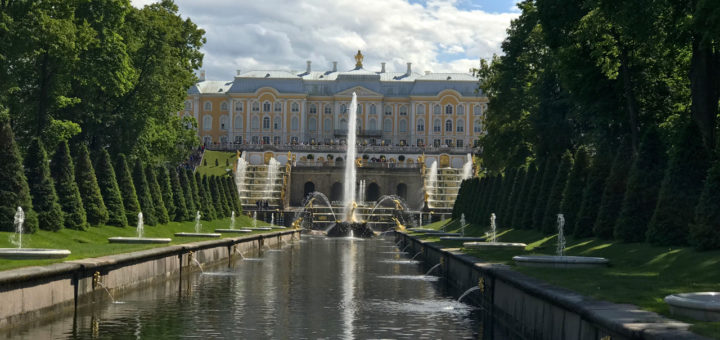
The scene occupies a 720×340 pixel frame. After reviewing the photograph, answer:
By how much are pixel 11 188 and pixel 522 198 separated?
779 inches

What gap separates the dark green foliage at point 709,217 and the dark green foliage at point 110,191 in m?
21.8

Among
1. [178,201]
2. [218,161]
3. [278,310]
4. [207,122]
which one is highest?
[207,122]

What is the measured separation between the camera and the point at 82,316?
1530 centimetres

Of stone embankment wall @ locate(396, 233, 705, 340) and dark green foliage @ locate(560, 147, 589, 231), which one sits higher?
dark green foliage @ locate(560, 147, 589, 231)

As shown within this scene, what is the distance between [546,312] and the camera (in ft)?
42.3

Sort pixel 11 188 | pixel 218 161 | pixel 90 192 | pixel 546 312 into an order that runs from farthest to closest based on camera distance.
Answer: pixel 218 161
pixel 90 192
pixel 11 188
pixel 546 312

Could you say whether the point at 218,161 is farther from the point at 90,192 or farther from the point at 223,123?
the point at 90,192

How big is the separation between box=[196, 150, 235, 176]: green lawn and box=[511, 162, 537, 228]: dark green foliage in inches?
2740

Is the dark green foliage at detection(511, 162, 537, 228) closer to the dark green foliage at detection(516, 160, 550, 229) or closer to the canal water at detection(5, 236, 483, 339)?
the dark green foliage at detection(516, 160, 550, 229)

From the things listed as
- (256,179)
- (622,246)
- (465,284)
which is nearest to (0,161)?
(465,284)

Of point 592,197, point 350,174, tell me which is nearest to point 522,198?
point 592,197

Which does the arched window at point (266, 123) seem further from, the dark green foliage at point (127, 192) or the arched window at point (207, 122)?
the dark green foliage at point (127, 192)

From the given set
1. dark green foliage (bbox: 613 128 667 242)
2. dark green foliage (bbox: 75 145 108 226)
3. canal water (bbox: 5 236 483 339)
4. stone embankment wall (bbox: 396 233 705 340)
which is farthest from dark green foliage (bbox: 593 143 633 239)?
dark green foliage (bbox: 75 145 108 226)

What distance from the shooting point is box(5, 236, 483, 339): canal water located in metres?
13.7
